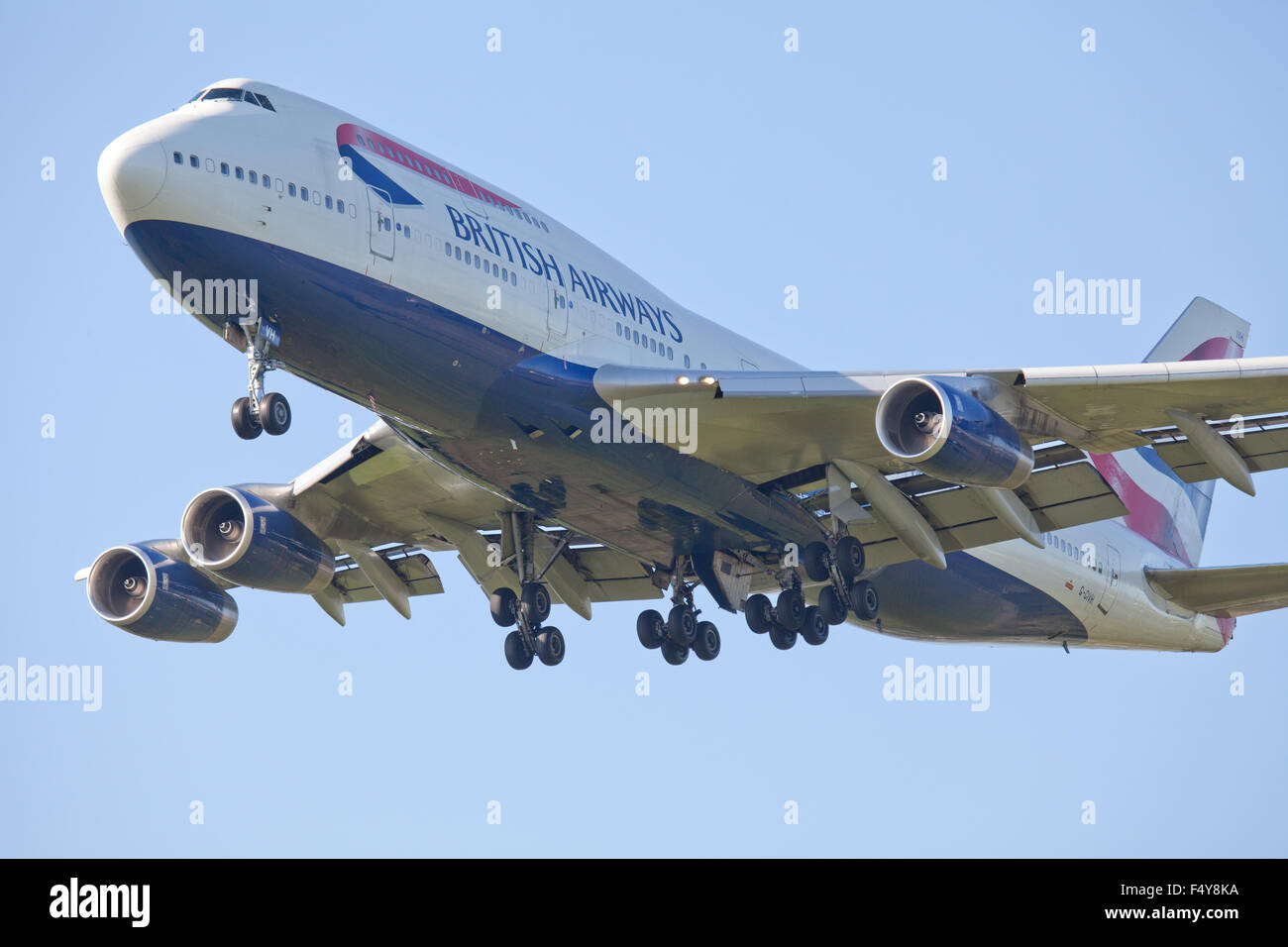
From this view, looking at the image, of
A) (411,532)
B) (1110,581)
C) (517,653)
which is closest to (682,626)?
(517,653)

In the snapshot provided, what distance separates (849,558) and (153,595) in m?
13.8

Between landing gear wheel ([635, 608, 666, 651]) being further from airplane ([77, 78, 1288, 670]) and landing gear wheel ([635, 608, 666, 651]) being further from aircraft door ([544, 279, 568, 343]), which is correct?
aircraft door ([544, 279, 568, 343])

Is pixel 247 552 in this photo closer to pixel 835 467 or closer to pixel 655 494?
pixel 655 494

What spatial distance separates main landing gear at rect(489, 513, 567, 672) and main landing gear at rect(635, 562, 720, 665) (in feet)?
6.66

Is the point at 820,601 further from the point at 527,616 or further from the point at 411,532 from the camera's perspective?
the point at 411,532

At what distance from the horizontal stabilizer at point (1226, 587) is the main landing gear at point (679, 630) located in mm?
10429

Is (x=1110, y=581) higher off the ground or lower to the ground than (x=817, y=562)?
lower

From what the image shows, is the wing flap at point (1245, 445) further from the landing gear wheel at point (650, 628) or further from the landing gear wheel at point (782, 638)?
the landing gear wheel at point (650, 628)

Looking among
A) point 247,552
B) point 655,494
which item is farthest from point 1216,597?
point 247,552

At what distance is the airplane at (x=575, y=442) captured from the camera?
825 inches

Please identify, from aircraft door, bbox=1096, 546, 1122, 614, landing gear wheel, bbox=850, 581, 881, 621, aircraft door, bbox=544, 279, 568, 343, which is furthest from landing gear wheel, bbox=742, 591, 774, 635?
aircraft door, bbox=1096, 546, 1122, 614

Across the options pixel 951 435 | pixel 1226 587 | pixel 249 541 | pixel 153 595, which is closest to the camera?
pixel 951 435

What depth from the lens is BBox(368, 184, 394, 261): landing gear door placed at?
21.5 m

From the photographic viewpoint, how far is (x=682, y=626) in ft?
95.1
